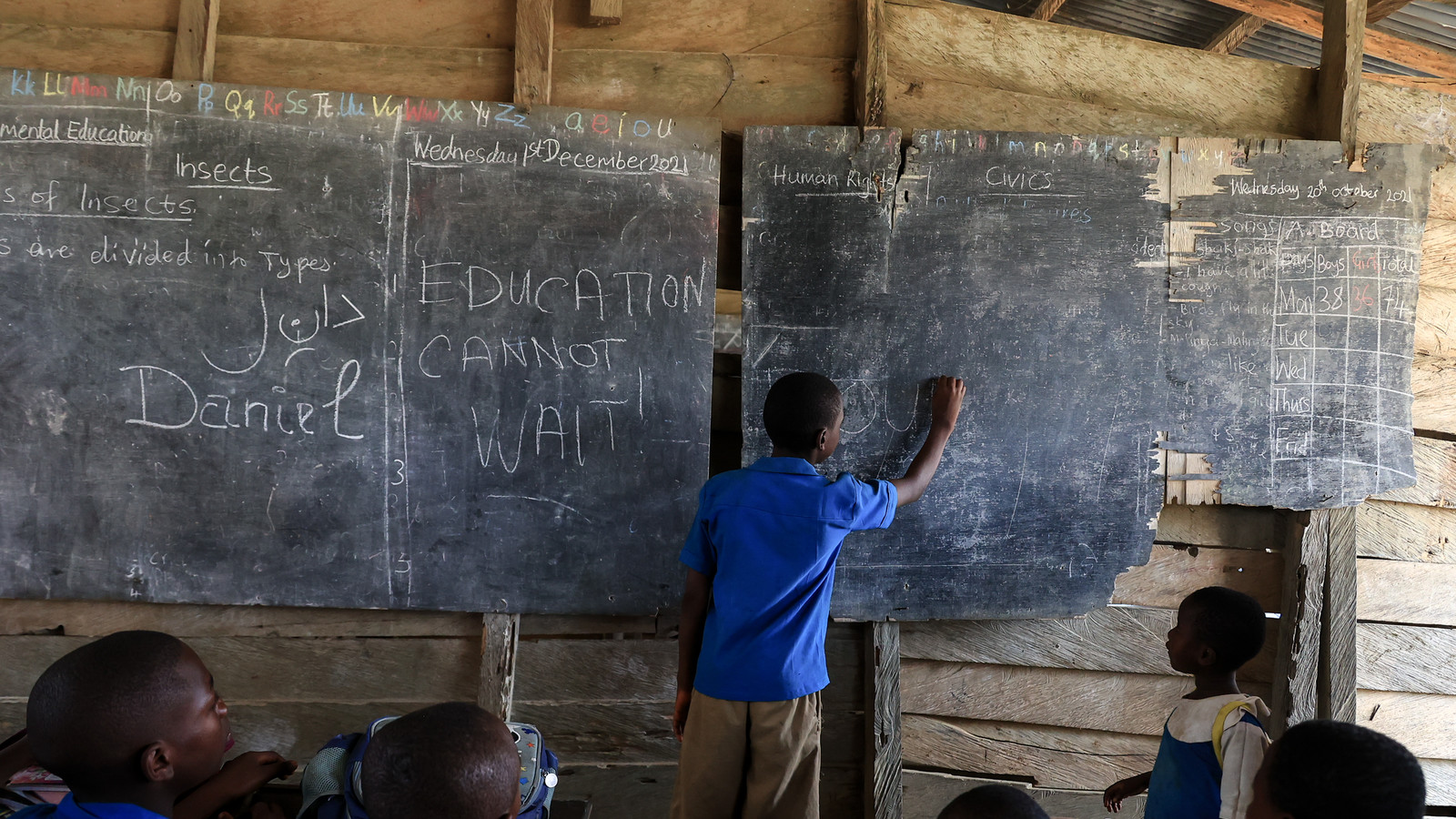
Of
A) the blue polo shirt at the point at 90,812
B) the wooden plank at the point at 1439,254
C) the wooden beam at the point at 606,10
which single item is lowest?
the blue polo shirt at the point at 90,812

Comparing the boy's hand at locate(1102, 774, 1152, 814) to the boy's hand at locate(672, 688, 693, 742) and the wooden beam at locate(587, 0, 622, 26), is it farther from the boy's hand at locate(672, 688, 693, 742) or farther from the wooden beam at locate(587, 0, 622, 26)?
the wooden beam at locate(587, 0, 622, 26)

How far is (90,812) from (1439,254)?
14.0ft

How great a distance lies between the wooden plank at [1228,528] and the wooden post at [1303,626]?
8 centimetres

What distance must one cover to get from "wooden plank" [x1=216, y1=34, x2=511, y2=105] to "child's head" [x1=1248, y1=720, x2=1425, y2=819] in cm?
293

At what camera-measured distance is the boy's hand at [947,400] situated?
9.48 ft

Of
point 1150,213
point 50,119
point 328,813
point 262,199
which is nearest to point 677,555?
point 328,813

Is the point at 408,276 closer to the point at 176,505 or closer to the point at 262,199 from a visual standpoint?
the point at 262,199

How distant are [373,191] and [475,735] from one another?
216cm

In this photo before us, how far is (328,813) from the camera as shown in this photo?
1435mm

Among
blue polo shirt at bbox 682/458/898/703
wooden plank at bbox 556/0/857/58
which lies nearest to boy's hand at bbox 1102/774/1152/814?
blue polo shirt at bbox 682/458/898/703

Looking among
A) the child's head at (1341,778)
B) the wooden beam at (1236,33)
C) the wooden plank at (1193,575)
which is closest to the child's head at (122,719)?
the child's head at (1341,778)

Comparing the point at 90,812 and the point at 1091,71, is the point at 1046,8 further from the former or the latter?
the point at 90,812

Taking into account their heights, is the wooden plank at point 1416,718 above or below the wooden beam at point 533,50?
below

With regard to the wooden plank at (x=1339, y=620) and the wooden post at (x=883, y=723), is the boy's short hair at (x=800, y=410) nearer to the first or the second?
the wooden post at (x=883, y=723)
